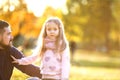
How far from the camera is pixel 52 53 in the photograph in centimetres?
488

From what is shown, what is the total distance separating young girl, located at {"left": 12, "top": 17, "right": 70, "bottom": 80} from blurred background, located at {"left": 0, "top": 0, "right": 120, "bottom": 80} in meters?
0.58

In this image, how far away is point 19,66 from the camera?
518 cm

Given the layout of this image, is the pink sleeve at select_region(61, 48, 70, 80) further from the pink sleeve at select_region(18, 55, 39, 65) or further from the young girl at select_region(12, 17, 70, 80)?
the pink sleeve at select_region(18, 55, 39, 65)

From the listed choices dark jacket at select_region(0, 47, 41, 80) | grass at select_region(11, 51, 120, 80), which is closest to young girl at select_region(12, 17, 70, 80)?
dark jacket at select_region(0, 47, 41, 80)

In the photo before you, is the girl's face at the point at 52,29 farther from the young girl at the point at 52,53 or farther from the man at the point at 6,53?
the man at the point at 6,53

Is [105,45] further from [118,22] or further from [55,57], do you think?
[55,57]

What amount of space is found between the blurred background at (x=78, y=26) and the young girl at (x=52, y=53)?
Result: 0.58 metres

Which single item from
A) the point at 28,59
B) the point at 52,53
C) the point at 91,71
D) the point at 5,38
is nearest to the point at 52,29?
the point at 52,53

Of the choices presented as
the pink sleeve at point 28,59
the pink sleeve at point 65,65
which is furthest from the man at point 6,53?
the pink sleeve at point 65,65

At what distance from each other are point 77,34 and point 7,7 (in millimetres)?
11007

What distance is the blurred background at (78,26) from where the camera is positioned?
768 cm

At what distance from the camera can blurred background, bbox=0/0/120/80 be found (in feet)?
25.2

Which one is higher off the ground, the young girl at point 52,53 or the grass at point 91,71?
the young girl at point 52,53

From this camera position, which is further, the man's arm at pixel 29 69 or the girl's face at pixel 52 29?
the man's arm at pixel 29 69
